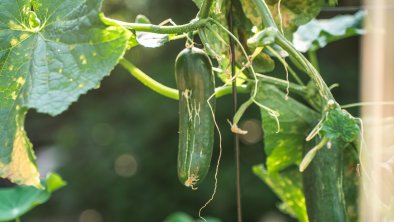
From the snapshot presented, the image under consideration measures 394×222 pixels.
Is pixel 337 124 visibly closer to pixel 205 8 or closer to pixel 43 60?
pixel 205 8

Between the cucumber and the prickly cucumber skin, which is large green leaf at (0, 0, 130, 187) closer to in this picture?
the cucumber

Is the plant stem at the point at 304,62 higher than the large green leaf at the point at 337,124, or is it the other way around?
the plant stem at the point at 304,62

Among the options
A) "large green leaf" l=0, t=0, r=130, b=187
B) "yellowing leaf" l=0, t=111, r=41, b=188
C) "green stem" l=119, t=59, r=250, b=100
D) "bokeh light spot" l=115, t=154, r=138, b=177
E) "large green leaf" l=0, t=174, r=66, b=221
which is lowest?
"bokeh light spot" l=115, t=154, r=138, b=177

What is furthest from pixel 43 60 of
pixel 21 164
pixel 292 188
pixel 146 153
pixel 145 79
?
pixel 146 153

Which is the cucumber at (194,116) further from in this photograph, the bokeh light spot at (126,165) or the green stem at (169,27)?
the bokeh light spot at (126,165)

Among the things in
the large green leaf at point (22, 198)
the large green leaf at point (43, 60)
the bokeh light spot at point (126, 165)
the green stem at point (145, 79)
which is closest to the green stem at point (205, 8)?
the large green leaf at point (43, 60)

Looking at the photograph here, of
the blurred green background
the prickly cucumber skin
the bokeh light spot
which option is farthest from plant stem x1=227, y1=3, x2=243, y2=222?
the bokeh light spot
